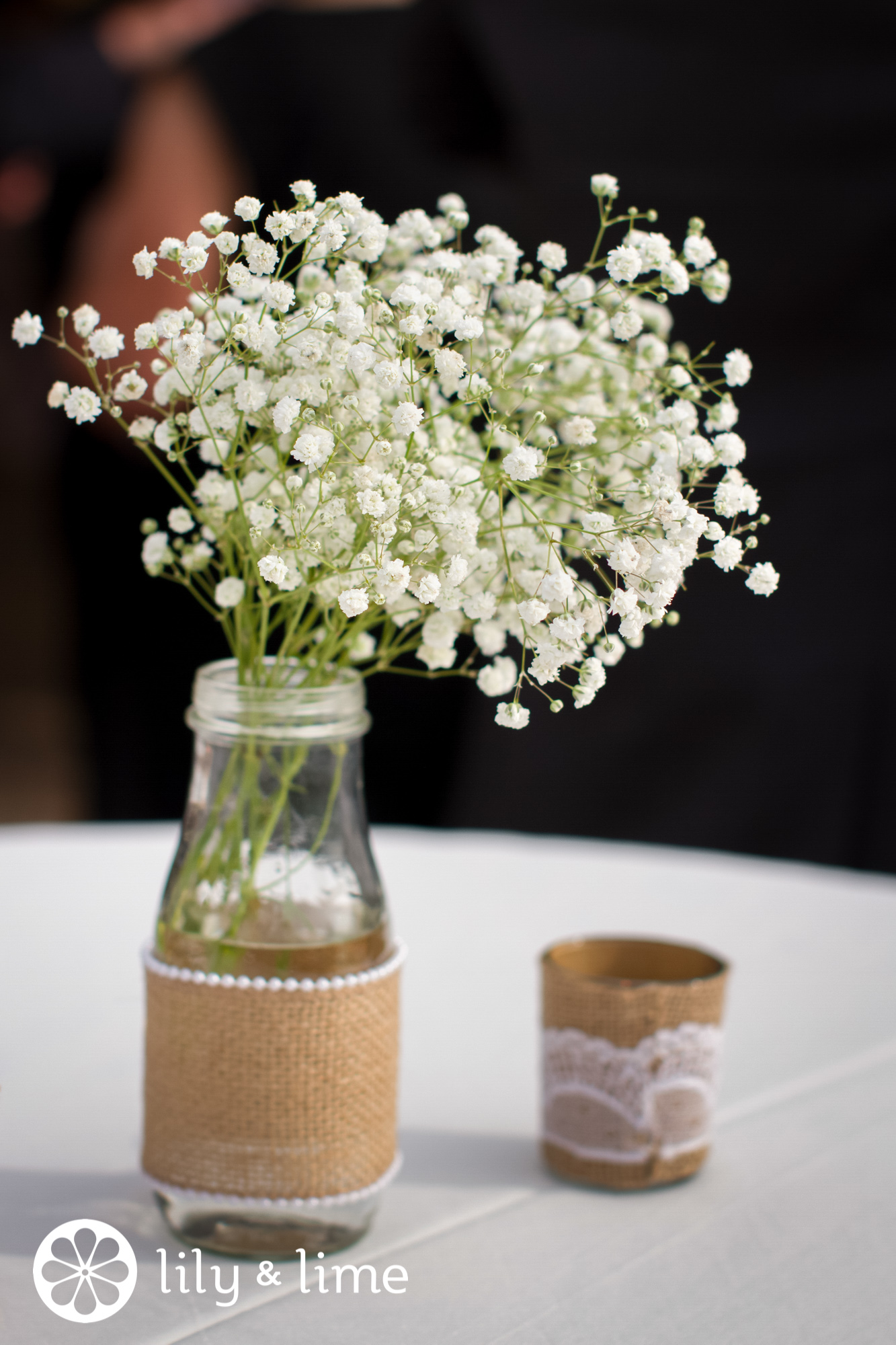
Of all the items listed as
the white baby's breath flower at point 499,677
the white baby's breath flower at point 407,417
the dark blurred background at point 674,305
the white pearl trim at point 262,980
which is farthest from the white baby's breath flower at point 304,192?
the dark blurred background at point 674,305

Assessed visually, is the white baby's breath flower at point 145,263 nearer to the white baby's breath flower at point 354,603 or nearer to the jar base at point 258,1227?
the white baby's breath flower at point 354,603

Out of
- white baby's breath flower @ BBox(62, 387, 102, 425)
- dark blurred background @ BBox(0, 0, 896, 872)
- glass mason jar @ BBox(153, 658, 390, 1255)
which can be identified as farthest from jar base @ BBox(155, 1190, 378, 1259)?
dark blurred background @ BBox(0, 0, 896, 872)

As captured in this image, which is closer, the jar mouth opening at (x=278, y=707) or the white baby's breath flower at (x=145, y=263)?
the white baby's breath flower at (x=145, y=263)

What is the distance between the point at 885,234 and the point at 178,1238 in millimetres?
1610

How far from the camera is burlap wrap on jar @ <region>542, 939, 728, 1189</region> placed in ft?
2.23

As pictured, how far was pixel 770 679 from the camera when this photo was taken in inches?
72.0

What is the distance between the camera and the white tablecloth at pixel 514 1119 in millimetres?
567

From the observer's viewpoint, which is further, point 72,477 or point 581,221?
point 72,477

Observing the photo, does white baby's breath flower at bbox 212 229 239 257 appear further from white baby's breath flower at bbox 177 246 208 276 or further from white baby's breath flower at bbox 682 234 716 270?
white baby's breath flower at bbox 682 234 716 270

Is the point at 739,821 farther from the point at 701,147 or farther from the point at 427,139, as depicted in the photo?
the point at 427,139

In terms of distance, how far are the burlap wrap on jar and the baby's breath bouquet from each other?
7.9 inches

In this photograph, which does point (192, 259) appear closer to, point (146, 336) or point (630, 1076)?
point (146, 336)

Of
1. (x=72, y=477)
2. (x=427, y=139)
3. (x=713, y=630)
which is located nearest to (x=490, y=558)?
(x=713, y=630)

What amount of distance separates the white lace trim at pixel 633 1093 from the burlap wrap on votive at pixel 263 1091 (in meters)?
0.12
